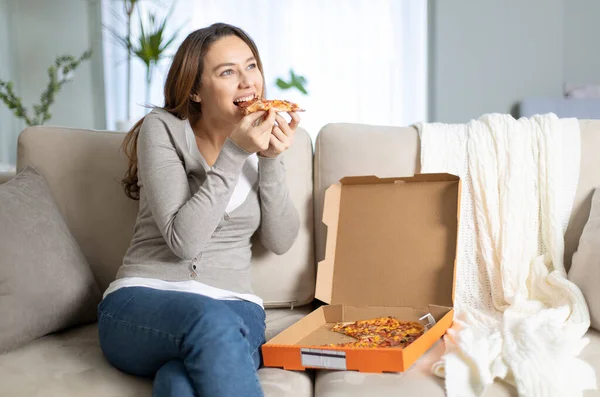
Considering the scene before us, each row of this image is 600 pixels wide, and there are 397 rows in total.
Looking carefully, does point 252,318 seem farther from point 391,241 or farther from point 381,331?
point 391,241

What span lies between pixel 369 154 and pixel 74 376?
0.97m

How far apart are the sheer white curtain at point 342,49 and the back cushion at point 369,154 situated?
7.54ft

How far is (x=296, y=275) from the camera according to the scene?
1798 mm

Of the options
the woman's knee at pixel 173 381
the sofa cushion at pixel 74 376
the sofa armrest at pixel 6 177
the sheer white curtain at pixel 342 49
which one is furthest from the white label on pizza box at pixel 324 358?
the sheer white curtain at pixel 342 49

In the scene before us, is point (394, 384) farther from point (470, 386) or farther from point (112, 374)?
point (112, 374)

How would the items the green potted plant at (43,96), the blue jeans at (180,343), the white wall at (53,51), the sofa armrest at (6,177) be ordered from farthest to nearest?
the white wall at (53,51)
the green potted plant at (43,96)
the sofa armrest at (6,177)
the blue jeans at (180,343)

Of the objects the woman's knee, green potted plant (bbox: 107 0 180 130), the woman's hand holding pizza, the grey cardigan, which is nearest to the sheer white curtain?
green potted plant (bbox: 107 0 180 130)

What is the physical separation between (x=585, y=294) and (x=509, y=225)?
26cm

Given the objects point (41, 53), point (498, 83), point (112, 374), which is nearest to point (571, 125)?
point (112, 374)

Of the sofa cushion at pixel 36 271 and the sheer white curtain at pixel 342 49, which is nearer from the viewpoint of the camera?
the sofa cushion at pixel 36 271

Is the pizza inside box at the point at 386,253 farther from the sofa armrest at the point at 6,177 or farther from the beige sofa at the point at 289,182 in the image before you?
the sofa armrest at the point at 6,177

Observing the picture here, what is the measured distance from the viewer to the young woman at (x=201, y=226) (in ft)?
3.90

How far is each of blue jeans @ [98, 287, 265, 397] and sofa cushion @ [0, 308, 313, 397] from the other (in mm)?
39

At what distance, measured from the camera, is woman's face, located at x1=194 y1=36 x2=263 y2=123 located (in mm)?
1605
